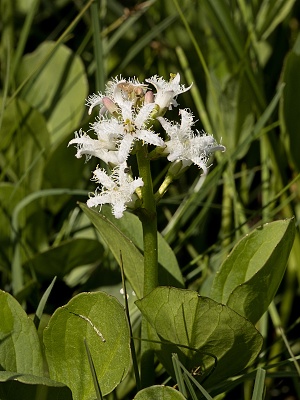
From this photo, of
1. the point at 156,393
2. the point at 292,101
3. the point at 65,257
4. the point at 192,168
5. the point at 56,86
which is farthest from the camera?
the point at 192,168

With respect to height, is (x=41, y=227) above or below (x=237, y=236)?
above

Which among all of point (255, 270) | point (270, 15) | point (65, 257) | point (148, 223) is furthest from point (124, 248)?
point (270, 15)

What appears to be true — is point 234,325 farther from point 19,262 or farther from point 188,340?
point 19,262

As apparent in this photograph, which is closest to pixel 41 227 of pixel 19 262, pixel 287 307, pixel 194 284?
pixel 19 262

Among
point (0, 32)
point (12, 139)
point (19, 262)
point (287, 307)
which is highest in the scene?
point (0, 32)

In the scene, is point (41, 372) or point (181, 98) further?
point (181, 98)

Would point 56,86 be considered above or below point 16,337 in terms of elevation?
above

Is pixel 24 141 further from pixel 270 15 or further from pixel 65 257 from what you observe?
pixel 270 15
